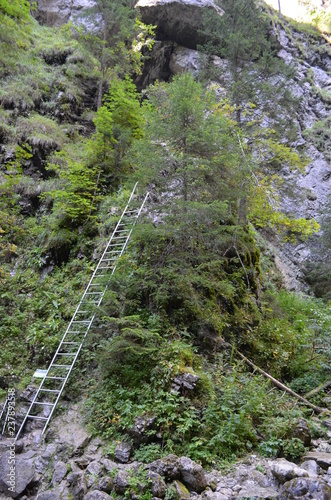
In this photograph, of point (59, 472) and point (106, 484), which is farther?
point (59, 472)

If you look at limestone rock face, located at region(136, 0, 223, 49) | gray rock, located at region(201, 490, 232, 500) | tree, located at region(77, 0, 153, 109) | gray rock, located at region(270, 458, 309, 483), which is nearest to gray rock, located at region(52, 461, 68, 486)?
gray rock, located at region(201, 490, 232, 500)

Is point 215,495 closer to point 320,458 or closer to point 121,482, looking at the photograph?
point 121,482

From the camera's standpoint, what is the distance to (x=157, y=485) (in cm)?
387

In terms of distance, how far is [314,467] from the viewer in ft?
13.3

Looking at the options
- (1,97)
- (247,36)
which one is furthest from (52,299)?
(247,36)

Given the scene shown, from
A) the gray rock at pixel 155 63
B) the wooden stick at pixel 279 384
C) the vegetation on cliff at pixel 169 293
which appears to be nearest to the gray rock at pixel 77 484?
the vegetation on cliff at pixel 169 293

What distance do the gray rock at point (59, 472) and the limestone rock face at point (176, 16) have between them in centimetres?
1964

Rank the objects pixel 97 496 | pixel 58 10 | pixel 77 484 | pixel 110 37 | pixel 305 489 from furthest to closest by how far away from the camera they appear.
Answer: pixel 58 10
pixel 110 37
pixel 77 484
pixel 97 496
pixel 305 489

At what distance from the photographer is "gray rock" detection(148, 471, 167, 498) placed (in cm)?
382

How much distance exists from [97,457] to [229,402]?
203cm

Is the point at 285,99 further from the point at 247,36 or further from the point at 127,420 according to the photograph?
the point at 127,420

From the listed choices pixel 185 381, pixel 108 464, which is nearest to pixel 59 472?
pixel 108 464

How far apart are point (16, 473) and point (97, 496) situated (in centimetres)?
159

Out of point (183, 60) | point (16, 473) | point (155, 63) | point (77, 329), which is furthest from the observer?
point (155, 63)
